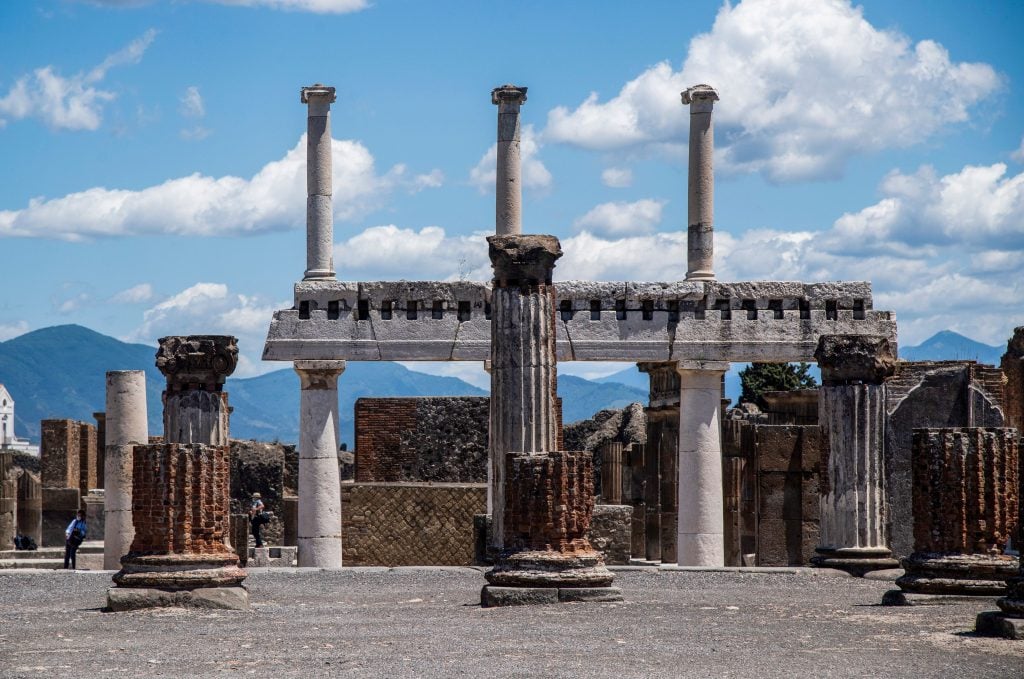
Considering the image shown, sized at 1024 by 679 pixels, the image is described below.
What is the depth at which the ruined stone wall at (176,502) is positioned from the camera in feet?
54.7

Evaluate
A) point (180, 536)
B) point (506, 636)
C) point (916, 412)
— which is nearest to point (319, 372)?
point (180, 536)

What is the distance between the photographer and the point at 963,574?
16.1 m

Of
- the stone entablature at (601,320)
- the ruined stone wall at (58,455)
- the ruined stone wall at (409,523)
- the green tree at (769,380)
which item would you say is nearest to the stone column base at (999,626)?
the stone entablature at (601,320)

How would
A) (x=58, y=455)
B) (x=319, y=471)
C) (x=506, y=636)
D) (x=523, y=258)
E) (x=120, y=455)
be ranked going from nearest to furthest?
1. (x=506, y=636)
2. (x=523, y=258)
3. (x=120, y=455)
4. (x=319, y=471)
5. (x=58, y=455)

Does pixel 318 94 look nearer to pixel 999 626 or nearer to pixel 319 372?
pixel 319 372

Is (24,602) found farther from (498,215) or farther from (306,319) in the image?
(498,215)

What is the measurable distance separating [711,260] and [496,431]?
767 cm

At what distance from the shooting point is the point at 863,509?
20344 millimetres

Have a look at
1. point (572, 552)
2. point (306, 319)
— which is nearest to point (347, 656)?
point (572, 552)

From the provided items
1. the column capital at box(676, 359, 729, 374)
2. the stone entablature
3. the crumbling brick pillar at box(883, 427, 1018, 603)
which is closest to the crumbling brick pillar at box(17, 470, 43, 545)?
the stone entablature

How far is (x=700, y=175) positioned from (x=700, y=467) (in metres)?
4.15

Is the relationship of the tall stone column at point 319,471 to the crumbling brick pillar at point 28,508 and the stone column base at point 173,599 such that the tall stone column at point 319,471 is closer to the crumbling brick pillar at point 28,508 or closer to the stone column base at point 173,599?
the stone column base at point 173,599

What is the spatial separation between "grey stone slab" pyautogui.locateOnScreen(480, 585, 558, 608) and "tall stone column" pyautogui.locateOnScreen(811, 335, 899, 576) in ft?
17.6

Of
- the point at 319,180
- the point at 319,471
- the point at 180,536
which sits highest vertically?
the point at 319,180
